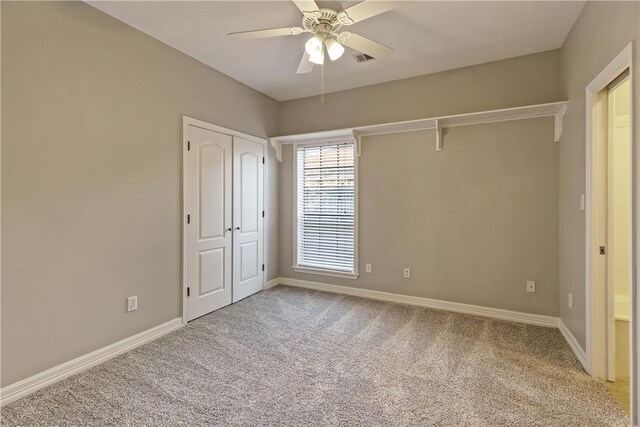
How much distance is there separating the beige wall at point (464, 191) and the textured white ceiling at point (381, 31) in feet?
0.94

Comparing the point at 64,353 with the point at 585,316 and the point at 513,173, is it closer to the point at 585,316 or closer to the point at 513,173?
the point at 585,316

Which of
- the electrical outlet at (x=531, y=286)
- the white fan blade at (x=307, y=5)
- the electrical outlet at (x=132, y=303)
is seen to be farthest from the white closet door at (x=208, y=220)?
the electrical outlet at (x=531, y=286)

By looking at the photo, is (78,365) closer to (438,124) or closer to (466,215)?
(466,215)

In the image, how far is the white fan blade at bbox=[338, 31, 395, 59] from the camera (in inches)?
85.3

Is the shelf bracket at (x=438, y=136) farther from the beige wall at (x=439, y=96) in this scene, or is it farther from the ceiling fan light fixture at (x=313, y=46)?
the ceiling fan light fixture at (x=313, y=46)

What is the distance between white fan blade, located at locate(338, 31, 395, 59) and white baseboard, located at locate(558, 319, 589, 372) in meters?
2.78

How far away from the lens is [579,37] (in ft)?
8.15

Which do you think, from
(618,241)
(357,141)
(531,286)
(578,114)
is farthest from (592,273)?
(357,141)

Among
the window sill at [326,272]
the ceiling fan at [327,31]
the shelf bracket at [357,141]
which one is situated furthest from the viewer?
the window sill at [326,272]

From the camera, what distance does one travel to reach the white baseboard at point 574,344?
7.64 ft

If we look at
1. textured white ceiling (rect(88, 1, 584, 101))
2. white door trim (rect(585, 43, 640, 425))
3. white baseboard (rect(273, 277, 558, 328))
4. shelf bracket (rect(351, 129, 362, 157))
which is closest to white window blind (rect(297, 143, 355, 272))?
shelf bracket (rect(351, 129, 362, 157))

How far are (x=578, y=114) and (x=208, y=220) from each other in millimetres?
3655

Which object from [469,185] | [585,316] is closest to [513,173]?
[469,185]

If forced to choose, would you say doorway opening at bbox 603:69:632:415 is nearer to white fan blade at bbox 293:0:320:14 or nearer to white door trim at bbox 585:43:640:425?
white door trim at bbox 585:43:640:425
